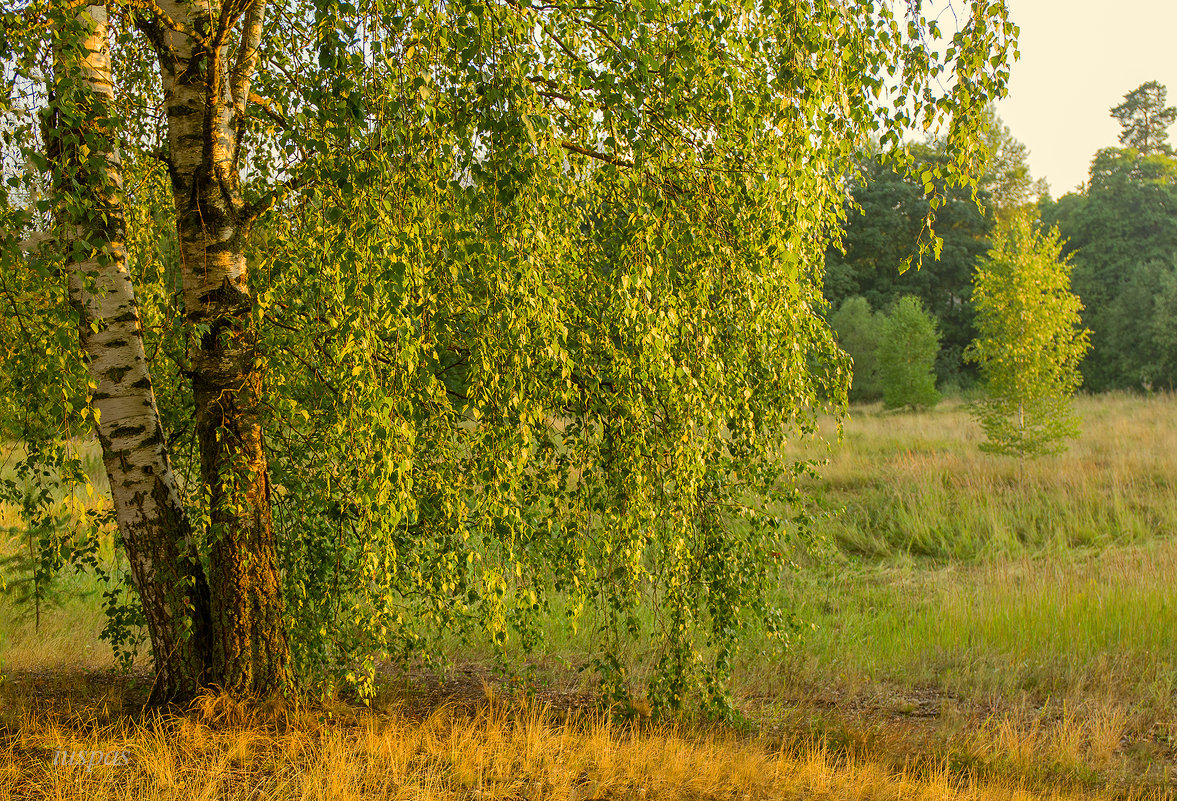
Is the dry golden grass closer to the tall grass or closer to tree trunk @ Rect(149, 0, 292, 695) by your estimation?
tree trunk @ Rect(149, 0, 292, 695)

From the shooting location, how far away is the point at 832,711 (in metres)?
6.25

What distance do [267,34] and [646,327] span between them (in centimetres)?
289

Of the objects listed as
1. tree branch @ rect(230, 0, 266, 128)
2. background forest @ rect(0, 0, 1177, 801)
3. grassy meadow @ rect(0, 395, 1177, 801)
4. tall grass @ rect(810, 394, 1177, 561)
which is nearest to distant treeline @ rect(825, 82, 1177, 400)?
tall grass @ rect(810, 394, 1177, 561)

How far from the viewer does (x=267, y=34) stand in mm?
4652

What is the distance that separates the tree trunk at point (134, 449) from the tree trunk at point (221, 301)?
0.26m

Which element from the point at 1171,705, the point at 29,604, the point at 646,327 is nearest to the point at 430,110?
the point at 646,327

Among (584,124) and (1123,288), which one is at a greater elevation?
(1123,288)

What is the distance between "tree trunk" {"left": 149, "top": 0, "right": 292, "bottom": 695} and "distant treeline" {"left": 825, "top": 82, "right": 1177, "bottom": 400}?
78.9ft

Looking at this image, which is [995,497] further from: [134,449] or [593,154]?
[134,449]

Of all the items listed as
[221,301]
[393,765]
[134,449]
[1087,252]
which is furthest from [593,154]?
[1087,252]

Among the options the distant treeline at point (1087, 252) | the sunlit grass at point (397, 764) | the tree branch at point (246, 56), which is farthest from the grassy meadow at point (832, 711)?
the distant treeline at point (1087, 252)

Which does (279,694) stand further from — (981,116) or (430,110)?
(981,116)

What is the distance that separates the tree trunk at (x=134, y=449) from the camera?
154 inches

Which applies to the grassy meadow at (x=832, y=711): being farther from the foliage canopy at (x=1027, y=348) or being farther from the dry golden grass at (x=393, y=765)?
the foliage canopy at (x=1027, y=348)
